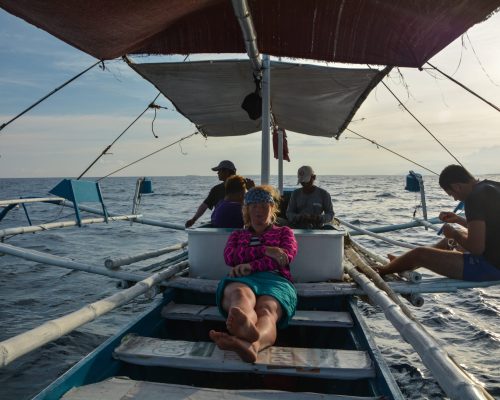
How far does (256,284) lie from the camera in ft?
11.1

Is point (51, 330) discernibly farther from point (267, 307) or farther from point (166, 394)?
point (267, 307)

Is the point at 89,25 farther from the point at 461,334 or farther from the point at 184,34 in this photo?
the point at 461,334

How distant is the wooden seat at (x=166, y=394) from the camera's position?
8.05ft

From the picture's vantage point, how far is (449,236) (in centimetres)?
536

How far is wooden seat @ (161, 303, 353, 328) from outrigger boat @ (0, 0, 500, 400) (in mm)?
14

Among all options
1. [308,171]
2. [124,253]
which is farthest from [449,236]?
[124,253]

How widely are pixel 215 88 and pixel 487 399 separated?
7.13 meters

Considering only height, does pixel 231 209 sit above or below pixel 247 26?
below

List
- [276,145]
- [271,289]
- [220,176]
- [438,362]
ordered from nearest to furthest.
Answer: [438,362] → [271,289] → [220,176] → [276,145]

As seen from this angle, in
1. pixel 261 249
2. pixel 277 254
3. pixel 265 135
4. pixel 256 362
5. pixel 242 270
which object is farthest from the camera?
pixel 265 135

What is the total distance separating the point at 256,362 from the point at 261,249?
1.13 metres

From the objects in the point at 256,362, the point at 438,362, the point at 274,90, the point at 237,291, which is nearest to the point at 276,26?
the point at 274,90

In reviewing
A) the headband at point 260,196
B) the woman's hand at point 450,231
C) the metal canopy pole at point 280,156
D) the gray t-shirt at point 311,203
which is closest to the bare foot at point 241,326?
the headband at point 260,196

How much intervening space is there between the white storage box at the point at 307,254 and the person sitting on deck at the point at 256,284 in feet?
2.10
